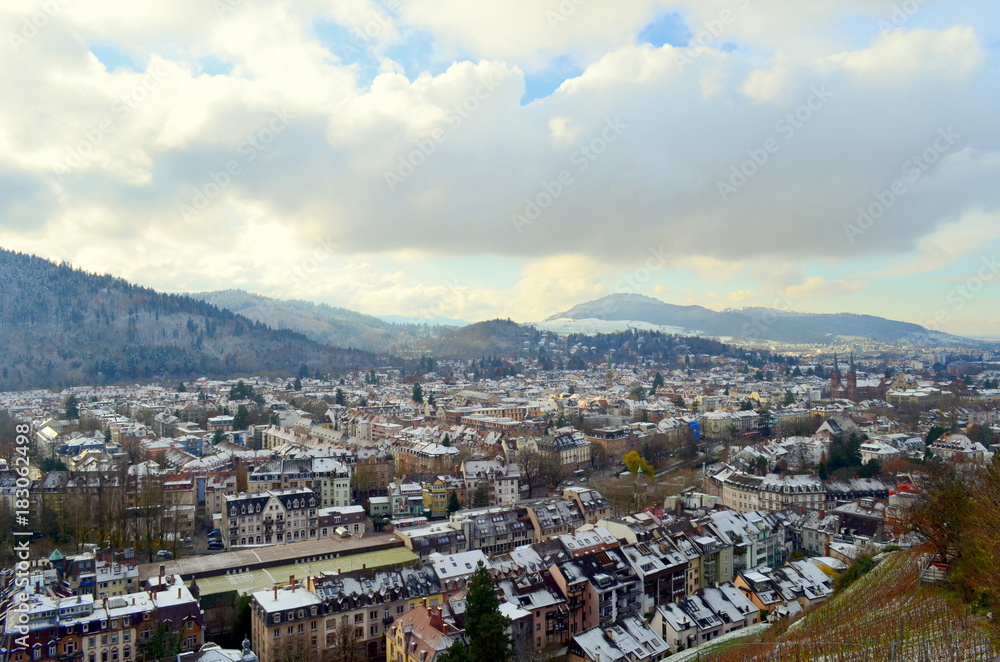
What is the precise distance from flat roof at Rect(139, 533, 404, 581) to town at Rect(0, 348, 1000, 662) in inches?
2.9

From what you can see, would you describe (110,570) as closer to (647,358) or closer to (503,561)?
(503,561)

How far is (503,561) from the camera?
14719mm

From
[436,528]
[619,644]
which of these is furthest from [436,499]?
[619,644]

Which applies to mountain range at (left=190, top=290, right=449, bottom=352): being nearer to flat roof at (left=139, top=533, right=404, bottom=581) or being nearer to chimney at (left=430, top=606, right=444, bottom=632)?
flat roof at (left=139, top=533, right=404, bottom=581)

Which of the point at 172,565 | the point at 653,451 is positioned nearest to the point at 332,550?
the point at 172,565

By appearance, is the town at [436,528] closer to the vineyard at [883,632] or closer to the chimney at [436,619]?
the chimney at [436,619]

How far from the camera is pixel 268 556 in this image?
55.8 feet

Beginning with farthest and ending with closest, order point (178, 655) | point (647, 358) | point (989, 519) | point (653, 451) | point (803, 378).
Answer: point (647, 358) → point (803, 378) → point (653, 451) → point (178, 655) → point (989, 519)

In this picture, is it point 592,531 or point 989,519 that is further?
point 592,531

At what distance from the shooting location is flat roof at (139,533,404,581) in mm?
15836

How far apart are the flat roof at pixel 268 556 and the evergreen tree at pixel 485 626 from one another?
663 cm

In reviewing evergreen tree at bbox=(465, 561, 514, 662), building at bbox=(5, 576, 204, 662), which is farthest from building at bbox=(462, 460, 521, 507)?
evergreen tree at bbox=(465, 561, 514, 662)

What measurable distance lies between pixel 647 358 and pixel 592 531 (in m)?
80.9

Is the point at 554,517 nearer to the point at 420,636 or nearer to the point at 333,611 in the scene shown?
the point at 333,611
